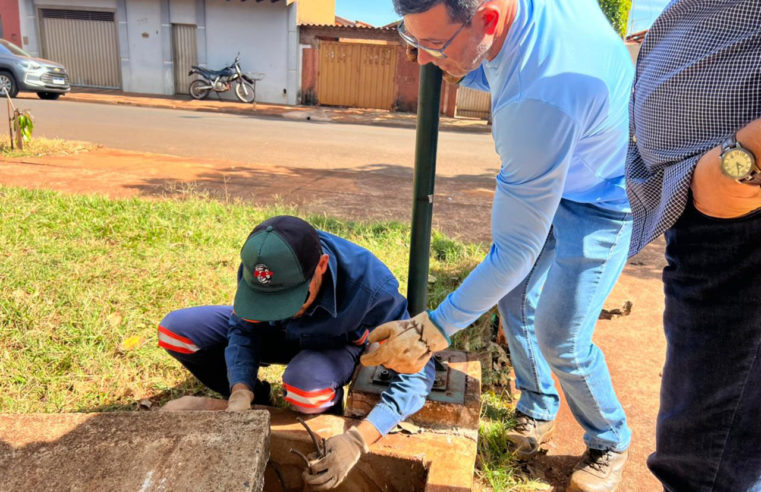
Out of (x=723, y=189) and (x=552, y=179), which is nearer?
(x=723, y=189)

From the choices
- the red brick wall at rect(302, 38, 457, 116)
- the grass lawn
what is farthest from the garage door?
the grass lawn

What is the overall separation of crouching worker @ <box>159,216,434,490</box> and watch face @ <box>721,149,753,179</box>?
1.13 meters

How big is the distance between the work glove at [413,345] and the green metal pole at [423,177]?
427mm

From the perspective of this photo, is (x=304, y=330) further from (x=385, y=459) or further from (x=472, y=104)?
(x=472, y=104)

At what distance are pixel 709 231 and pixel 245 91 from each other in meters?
18.4

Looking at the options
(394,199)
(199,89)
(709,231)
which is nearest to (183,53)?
(199,89)

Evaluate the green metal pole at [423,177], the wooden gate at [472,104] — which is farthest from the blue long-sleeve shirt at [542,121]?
the wooden gate at [472,104]

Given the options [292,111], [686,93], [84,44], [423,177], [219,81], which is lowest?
[292,111]

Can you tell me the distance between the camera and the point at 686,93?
121 centimetres

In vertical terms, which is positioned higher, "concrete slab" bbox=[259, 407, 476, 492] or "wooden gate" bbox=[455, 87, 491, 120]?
"wooden gate" bbox=[455, 87, 491, 120]

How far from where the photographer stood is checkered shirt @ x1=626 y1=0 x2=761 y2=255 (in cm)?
112

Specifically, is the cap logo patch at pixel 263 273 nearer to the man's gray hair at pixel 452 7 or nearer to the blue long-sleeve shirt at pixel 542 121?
the blue long-sleeve shirt at pixel 542 121

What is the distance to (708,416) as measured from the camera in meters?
1.21

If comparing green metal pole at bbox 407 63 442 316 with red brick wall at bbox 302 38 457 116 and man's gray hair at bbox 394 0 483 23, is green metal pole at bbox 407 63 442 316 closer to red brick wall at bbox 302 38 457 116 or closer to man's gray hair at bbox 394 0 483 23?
man's gray hair at bbox 394 0 483 23
